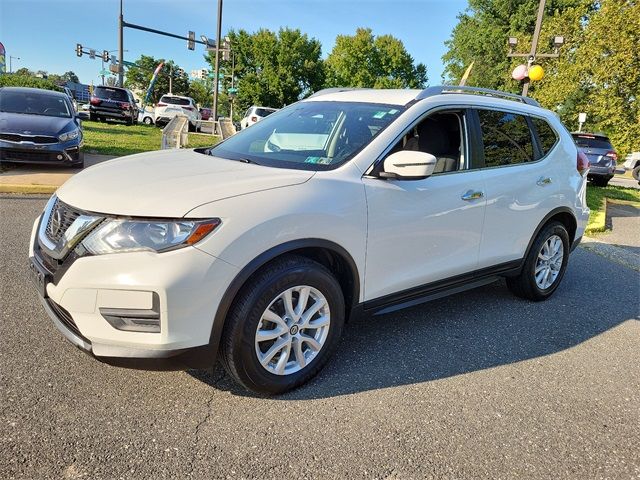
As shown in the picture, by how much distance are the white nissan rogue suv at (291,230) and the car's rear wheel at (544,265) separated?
14 centimetres

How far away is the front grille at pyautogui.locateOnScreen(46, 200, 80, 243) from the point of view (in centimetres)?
259

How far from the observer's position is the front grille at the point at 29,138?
27.4ft

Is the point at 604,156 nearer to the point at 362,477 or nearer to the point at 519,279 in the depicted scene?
the point at 519,279

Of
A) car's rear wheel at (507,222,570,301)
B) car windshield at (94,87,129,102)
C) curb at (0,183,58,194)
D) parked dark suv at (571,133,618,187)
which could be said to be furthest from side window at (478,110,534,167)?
car windshield at (94,87,129,102)

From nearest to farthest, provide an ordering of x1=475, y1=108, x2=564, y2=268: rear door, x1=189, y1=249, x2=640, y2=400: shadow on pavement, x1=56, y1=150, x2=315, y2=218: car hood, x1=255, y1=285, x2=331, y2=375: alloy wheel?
1. x1=56, y1=150, x2=315, y2=218: car hood
2. x1=255, y1=285, x2=331, y2=375: alloy wheel
3. x1=189, y1=249, x2=640, y2=400: shadow on pavement
4. x1=475, y1=108, x2=564, y2=268: rear door

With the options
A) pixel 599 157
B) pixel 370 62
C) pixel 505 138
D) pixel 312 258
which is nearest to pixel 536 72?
pixel 599 157

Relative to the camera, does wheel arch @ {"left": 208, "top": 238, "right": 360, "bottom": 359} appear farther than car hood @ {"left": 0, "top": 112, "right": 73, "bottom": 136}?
No

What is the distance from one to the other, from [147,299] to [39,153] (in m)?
7.68

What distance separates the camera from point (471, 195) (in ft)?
11.7

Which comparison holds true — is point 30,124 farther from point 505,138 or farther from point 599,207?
point 599,207

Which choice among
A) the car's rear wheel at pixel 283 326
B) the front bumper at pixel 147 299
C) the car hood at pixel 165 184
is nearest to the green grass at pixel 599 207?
the car's rear wheel at pixel 283 326

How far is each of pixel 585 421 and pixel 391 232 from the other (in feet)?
5.13

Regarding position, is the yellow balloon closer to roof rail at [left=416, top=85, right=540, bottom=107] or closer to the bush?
roof rail at [left=416, top=85, right=540, bottom=107]

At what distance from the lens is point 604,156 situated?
15.3 meters
